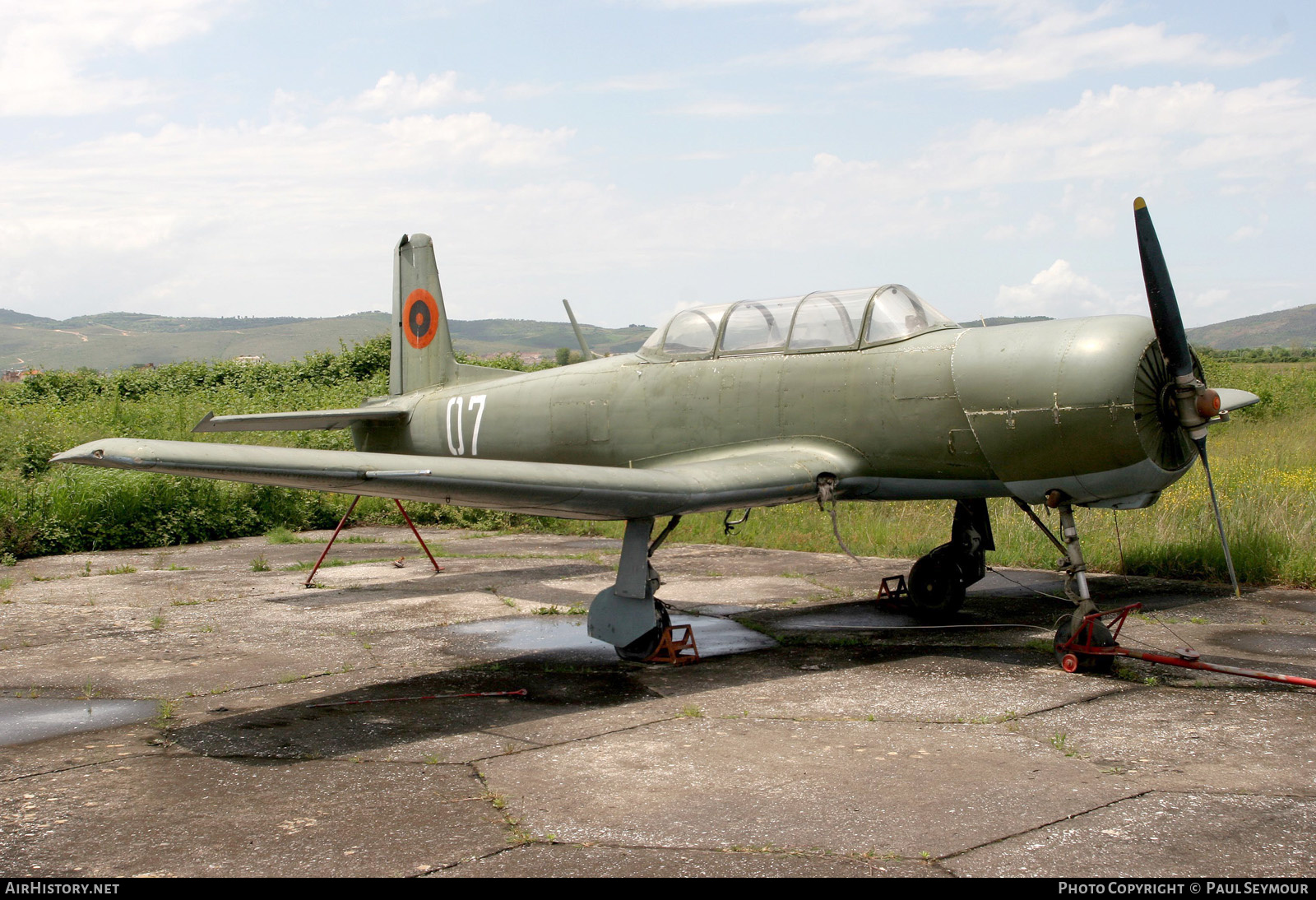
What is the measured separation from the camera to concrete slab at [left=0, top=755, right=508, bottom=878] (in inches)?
152

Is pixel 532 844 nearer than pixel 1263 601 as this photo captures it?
Yes

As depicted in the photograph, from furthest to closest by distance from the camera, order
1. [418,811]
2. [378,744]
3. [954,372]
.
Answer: [954,372] < [378,744] < [418,811]

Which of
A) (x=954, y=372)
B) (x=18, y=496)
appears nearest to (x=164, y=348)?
(x=18, y=496)

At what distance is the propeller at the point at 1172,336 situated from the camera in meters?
6.21

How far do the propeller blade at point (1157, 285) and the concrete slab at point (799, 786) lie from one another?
8.92 feet

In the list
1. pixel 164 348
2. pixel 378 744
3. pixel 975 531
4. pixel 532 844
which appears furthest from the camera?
pixel 164 348

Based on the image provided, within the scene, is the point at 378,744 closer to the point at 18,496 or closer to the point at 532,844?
the point at 532,844

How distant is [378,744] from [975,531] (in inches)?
210

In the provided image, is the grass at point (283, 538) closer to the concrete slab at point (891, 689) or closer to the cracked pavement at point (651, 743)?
the cracked pavement at point (651, 743)

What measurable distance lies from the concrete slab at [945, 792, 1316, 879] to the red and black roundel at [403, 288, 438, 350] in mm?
9021

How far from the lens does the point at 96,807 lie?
4496 mm

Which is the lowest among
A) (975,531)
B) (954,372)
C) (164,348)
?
(975,531)

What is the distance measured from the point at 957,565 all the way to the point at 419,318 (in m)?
6.53

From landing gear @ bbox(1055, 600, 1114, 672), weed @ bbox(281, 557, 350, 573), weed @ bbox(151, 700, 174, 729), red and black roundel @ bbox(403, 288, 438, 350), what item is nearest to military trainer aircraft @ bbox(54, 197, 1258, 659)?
landing gear @ bbox(1055, 600, 1114, 672)
